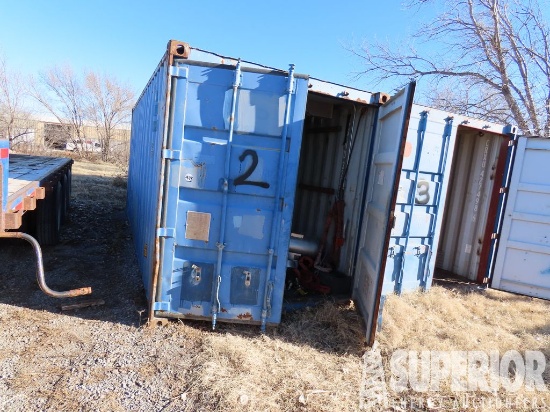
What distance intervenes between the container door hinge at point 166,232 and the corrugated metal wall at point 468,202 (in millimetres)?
4901

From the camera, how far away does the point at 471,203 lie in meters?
6.58

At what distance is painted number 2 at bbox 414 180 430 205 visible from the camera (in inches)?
208

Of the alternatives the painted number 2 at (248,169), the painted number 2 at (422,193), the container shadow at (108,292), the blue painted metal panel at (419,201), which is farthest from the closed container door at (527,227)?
the painted number 2 at (248,169)

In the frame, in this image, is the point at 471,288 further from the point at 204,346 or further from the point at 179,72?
the point at 179,72

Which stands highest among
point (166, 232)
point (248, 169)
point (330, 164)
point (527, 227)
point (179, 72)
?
point (179, 72)

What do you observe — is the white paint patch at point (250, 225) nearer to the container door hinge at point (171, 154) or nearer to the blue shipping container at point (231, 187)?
the blue shipping container at point (231, 187)

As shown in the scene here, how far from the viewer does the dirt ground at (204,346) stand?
9.81ft

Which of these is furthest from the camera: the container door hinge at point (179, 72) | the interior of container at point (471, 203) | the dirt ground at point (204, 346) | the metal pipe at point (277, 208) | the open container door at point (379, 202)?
the interior of container at point (471, 203)

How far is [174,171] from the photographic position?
3.85m

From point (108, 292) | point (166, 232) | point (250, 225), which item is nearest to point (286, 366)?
point (250, 225)

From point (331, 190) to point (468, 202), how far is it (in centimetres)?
247

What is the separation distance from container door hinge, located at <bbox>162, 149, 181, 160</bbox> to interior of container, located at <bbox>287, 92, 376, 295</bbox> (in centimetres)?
185

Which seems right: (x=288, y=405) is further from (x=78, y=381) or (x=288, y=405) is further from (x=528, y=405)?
(x=528, y=405)

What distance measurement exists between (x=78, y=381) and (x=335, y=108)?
4.87 m
